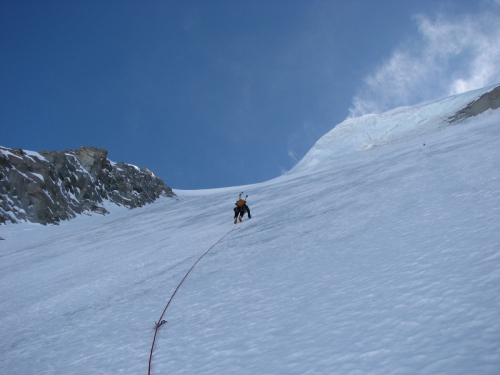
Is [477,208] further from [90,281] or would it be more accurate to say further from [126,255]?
[126,255]

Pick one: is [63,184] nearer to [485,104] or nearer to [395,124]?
[485,104]

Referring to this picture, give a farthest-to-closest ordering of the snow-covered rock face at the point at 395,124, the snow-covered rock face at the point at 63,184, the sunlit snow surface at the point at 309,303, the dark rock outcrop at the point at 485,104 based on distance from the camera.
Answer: the snow-covered rock face at the point at 395,124
the dark rock outcrop at the point at 485,104
the snow-covered rock face at the point at 63,184
the sunlit snow surface at the point at 309,303

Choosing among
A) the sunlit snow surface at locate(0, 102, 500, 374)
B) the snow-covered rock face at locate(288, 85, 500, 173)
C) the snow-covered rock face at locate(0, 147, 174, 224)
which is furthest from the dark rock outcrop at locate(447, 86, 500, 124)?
the snow-covered rock face at locate(0, 147, 174, 224)

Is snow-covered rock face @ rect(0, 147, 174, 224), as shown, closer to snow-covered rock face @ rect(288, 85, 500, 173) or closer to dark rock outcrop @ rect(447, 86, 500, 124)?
snow-covered rock face @ rect(288, 85, 500, 173)

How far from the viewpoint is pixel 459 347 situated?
91.9 inches

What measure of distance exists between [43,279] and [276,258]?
23.1ft

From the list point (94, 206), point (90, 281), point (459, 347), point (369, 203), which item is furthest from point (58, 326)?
point (94, 206)

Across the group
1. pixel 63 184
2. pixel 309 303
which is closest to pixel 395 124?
pixel 63 184

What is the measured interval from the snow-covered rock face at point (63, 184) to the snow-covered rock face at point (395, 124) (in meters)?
32.5

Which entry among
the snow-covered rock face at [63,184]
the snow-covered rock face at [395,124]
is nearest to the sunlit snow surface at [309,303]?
the snow-covered rock face at [63,184]

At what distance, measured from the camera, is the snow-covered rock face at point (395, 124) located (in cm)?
4962

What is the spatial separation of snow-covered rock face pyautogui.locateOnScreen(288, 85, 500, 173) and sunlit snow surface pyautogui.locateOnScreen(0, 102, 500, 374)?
4884cm

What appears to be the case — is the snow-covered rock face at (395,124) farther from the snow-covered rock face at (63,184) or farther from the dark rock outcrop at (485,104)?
the snow-covered rock face at (63,184)

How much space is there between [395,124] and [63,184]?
59462mm
